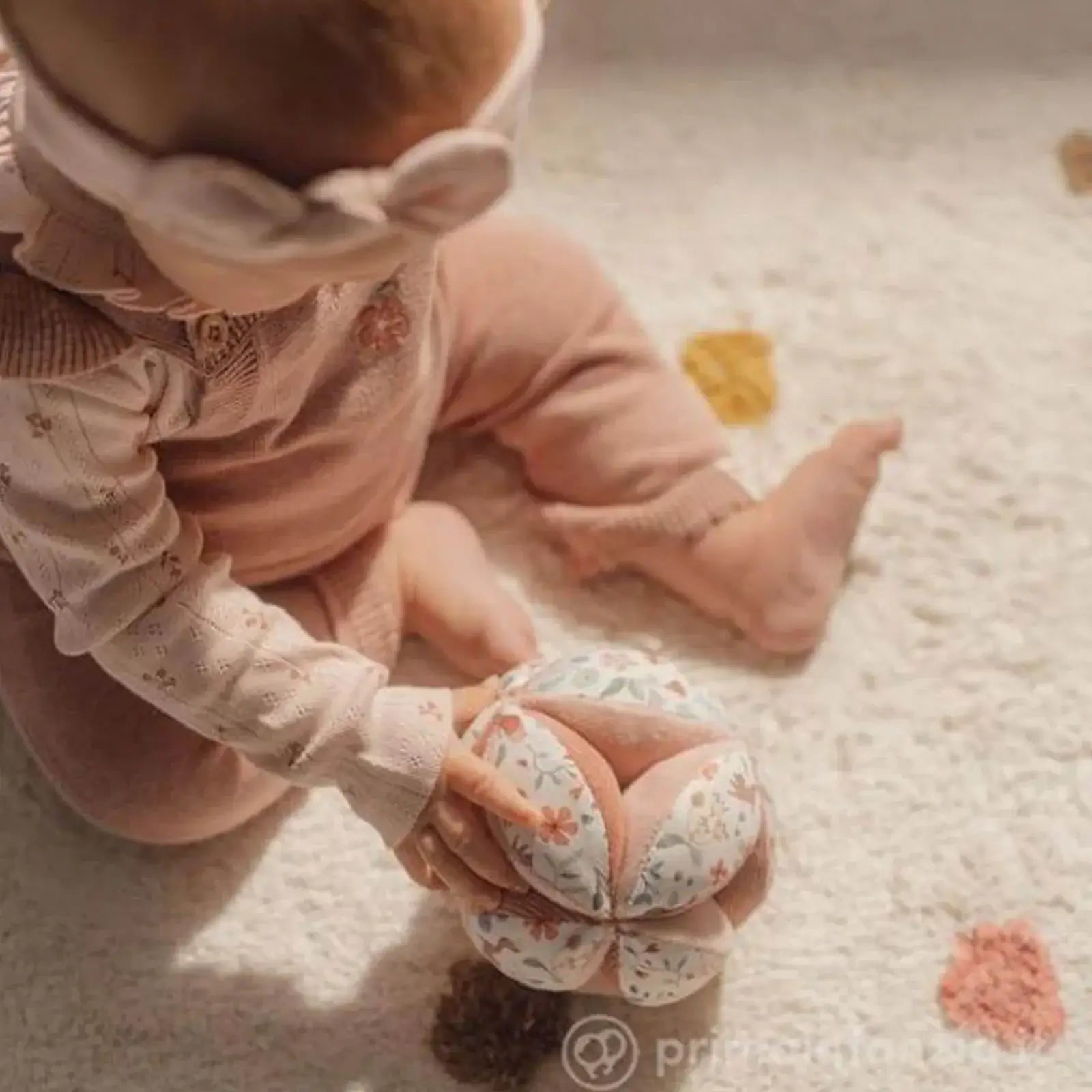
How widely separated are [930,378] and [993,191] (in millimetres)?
140

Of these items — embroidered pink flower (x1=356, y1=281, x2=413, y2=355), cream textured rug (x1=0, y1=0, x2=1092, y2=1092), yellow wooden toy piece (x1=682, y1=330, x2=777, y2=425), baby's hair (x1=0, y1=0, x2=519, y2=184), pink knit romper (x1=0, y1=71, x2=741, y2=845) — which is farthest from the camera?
yellow wooden toy piece (x1=682, y1=330, x2=777, y2=425)

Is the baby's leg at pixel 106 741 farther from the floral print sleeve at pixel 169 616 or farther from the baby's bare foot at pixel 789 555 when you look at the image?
the baby's bare foot at pixel 789 555

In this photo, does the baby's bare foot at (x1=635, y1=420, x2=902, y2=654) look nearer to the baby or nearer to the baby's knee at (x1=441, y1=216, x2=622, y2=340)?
the baby

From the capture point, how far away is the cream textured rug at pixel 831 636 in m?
0.75

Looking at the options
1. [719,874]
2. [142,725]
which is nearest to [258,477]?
[142,725]

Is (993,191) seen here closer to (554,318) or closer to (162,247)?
(554,318)

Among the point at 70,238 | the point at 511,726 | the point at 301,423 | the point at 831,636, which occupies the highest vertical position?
the point at 70,238

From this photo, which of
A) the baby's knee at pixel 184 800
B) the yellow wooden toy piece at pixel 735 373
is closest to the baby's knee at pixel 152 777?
the baby's knee at pixel 184 800

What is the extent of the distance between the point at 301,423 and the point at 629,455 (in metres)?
0.23

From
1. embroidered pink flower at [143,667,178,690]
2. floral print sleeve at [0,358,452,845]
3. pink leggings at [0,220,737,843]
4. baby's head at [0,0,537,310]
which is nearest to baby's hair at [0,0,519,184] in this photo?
baby's head at [0,0,537,310]

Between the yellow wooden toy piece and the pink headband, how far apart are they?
1.59 feet

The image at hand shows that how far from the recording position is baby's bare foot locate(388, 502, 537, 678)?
0.79 m

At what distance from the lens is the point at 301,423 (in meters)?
0.65

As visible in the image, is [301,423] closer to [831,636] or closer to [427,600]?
[427,600]
